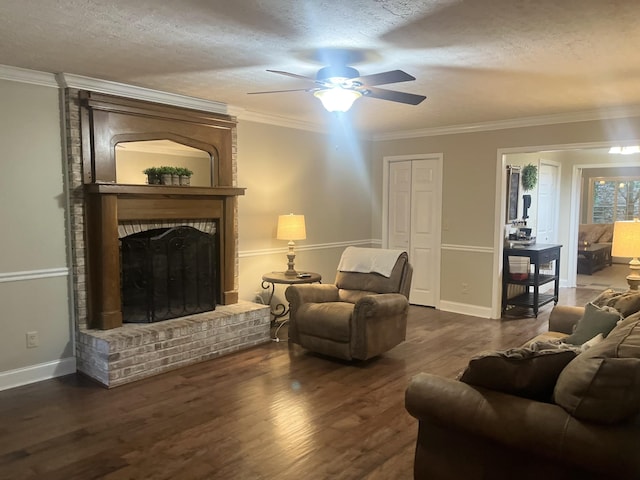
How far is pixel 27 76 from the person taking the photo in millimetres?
3559

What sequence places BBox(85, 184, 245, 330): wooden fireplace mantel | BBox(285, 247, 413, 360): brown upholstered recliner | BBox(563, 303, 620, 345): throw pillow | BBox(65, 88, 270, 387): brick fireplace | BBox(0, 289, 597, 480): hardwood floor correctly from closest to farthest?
1. BBox(0, 289, 597, 480): hardwood floor
2. BBox(563, 303, 620, 345): throw pillow
3. BBox(65, 88, 270, 387): brick fireplace
4. BBox(85, 184, 245, 330): wooden fireplace mantel
5. BBox(285, 247, 413, 360): brown upholstered recliner

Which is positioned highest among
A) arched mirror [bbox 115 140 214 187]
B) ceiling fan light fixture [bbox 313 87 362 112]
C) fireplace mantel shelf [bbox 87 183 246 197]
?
ceiling fan light fixture [bbox 313 87 362 112]

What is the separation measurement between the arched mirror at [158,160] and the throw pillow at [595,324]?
134 inches

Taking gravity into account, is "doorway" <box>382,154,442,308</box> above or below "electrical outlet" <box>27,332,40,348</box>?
above

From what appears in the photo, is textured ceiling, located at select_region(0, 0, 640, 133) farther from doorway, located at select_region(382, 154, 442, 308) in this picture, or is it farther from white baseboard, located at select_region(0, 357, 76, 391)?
white baseboard, located at select_region(0, 357, 76, 391)

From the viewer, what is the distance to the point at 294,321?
4.47 metres

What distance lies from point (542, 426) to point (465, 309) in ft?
14.3

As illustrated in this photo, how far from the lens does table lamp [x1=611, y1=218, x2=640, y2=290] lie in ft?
12.7

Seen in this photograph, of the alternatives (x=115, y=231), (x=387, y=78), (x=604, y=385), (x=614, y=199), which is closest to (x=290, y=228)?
(x=115, y=231)

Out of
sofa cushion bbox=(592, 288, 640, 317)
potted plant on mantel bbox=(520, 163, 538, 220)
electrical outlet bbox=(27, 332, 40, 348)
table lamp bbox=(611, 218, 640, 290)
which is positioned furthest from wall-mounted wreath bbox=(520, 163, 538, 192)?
electrical outlet bbox=(27, 332, 40, 348)

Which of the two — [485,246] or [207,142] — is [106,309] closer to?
[207,142]

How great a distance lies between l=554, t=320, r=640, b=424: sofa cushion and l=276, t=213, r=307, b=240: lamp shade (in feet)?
11.5

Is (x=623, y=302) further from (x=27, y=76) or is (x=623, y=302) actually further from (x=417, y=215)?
(x=27, y=76)

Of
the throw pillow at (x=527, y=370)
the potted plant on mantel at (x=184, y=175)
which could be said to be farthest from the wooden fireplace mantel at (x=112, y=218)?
the throw pillow at (x=527, y=370)
